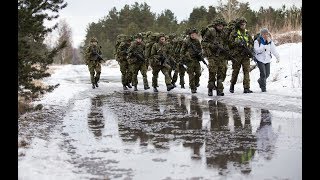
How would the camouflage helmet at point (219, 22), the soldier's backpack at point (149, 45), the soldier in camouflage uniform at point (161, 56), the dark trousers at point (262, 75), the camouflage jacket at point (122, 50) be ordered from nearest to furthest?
the camouflage helmet at point (219, 22), the dark trousers at point (262, 75), the soldier in camouflage uniform at point (161, 56), the soldier's backpack at point (149, 45), the camouflage jacket at point (122, 50)

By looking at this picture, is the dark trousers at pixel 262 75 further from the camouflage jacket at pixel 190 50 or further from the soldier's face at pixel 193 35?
the soldier's face at pixel 193 35

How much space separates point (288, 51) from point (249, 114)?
9.44 metres

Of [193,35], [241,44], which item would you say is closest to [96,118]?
[241,44]

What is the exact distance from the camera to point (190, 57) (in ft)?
41.1

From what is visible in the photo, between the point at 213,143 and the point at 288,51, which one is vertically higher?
the point at 288,51

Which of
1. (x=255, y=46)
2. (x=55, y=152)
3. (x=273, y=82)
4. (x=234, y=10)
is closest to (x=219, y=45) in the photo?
(x=255, y=46)

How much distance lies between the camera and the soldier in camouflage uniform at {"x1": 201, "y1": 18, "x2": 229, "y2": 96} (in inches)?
450

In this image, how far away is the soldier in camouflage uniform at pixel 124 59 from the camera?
15.9 meters

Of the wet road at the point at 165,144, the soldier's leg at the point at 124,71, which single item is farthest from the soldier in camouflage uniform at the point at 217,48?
the soldier's leg at the point at 124,71

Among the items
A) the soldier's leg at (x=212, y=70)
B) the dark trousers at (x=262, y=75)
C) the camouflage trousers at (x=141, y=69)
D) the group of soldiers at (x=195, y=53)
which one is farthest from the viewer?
the camouflage trousers at (x=141, y=69)

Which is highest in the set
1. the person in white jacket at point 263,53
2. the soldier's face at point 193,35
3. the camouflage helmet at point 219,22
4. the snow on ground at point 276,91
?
the camouflage helmet at point 219,22

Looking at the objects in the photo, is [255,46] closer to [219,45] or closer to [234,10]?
[219,45]

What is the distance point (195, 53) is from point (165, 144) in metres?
7.07

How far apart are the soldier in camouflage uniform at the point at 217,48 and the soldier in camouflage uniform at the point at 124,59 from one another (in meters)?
4.89
